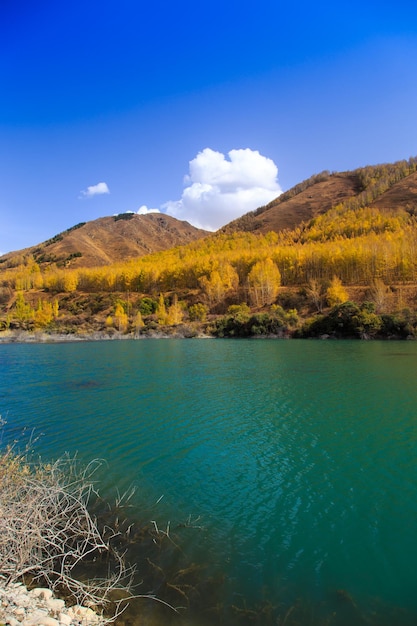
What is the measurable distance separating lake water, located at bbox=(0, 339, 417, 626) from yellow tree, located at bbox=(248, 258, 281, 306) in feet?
233

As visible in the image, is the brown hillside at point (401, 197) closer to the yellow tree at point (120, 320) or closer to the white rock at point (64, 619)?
the yellow tree at point (120, 320)

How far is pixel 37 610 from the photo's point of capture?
469 cm

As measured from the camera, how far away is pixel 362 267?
A: 303 feet

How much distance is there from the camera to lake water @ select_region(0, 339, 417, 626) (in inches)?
221

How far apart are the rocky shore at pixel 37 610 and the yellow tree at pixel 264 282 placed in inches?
3517

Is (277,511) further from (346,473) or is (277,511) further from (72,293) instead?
(72,293)

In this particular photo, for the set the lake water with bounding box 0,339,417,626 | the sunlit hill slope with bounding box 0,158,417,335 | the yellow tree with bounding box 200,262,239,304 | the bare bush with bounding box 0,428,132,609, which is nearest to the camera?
the bare bush with bounding box 0,428,132,609

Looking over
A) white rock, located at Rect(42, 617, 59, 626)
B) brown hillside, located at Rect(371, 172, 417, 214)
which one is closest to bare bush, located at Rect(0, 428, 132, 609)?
white rock, located at Rect(42, 617, 59, 626)

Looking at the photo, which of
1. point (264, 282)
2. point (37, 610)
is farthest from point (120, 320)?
point (37, 610)

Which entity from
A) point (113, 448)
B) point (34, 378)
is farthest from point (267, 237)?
point (113, 448)

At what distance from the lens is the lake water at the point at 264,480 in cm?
562

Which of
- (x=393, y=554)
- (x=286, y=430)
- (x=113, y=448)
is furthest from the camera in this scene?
(x=286, y=430)

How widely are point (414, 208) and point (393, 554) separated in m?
160

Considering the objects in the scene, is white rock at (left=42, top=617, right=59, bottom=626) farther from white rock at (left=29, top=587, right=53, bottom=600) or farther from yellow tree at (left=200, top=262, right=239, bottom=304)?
yellow tree at (left=200, top=262, right=239, bottom=304)
